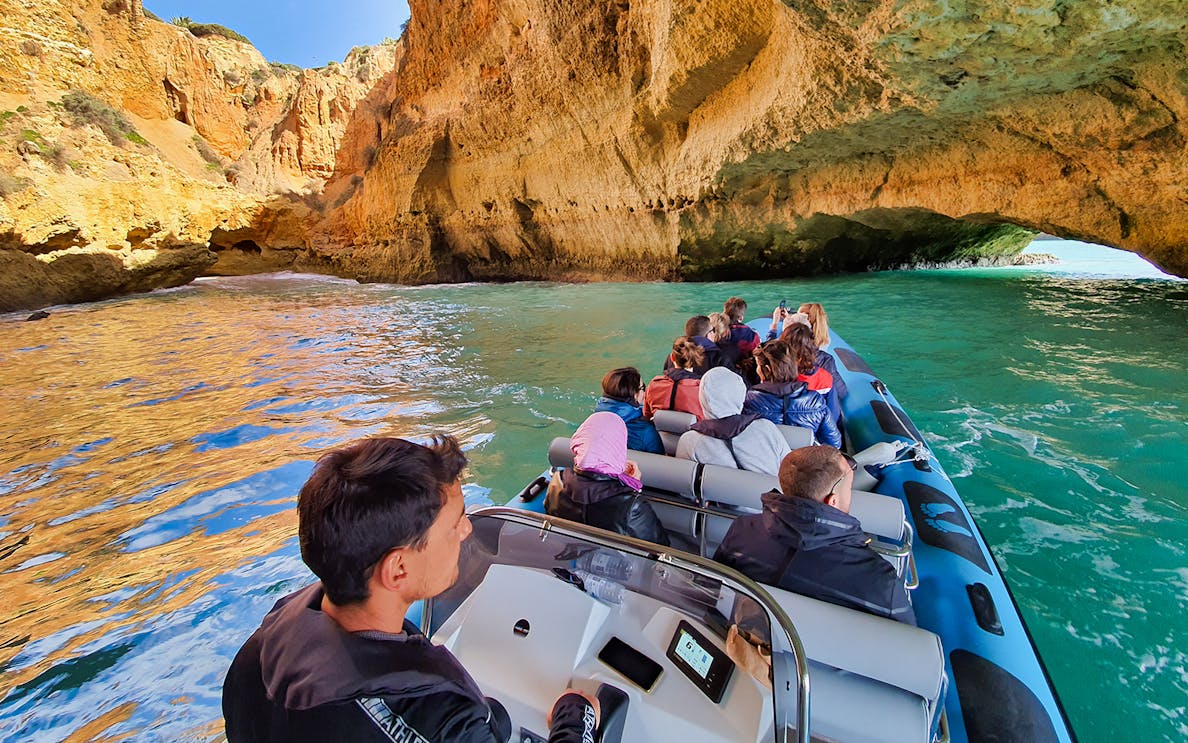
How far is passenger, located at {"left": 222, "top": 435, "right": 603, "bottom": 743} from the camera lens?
77cm

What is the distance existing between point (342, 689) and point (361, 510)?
255 millimetres

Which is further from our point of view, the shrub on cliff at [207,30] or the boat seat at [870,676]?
the shrub on cliff at [207,30]

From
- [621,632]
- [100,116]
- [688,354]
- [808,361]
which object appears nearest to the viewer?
[621,632]

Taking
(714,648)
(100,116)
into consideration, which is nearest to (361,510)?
(714,648)

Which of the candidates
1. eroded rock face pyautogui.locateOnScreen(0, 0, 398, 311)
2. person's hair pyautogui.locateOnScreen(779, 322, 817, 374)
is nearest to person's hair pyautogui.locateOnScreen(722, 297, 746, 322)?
person's hair pyautogui.locateOnScreen(779, 322, 817, 374)

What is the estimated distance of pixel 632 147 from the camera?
1389 cm

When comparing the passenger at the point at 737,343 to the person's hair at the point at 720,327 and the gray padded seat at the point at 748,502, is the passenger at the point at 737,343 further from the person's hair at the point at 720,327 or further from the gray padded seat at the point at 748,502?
the gray padded seat at the point at 748,502

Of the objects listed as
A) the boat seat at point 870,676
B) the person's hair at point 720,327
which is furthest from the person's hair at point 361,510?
the person's hair at point 720,327

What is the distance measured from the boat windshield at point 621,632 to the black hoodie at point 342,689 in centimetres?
50

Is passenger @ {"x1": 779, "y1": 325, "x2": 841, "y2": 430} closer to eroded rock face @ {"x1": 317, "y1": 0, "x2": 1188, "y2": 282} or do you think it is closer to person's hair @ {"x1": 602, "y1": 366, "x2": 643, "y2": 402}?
person's hair @ {"x1": 602, "y1": 366, "x2": 643, "y2": 402}

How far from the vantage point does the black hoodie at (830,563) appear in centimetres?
152

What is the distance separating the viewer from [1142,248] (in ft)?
26.7

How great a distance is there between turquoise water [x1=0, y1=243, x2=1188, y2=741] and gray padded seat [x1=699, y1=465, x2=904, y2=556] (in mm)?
938

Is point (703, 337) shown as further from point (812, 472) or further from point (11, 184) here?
point (11, 184)
